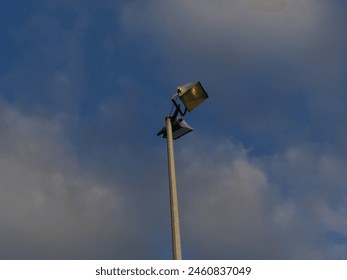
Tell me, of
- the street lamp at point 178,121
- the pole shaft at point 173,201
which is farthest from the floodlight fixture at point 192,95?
the pole shaft at point 173,201

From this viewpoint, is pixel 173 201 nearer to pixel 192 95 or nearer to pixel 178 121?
pixel 178 121

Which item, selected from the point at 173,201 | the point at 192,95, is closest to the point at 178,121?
the point at 192,95

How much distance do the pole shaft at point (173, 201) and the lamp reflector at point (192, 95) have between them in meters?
0.66

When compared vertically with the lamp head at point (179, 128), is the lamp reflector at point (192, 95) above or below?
above

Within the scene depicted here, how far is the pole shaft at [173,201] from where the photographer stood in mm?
9734

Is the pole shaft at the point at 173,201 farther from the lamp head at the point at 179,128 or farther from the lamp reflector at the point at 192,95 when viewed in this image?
the lamp reflector at the point at 192,95

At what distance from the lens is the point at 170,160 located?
36.8 feet

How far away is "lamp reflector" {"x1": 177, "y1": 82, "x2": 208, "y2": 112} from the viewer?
11516mm

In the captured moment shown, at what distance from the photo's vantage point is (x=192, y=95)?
38.1 ft

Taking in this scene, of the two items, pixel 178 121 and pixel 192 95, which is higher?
pixel 192 95

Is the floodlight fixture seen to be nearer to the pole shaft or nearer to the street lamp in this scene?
the street lamp

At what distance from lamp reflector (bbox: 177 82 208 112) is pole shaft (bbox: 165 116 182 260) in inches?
25.9

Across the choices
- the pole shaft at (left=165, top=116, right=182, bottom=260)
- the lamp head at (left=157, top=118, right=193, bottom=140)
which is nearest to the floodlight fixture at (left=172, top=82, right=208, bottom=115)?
the lamp head at (left=157, top=118, right=193, bottom=140)
